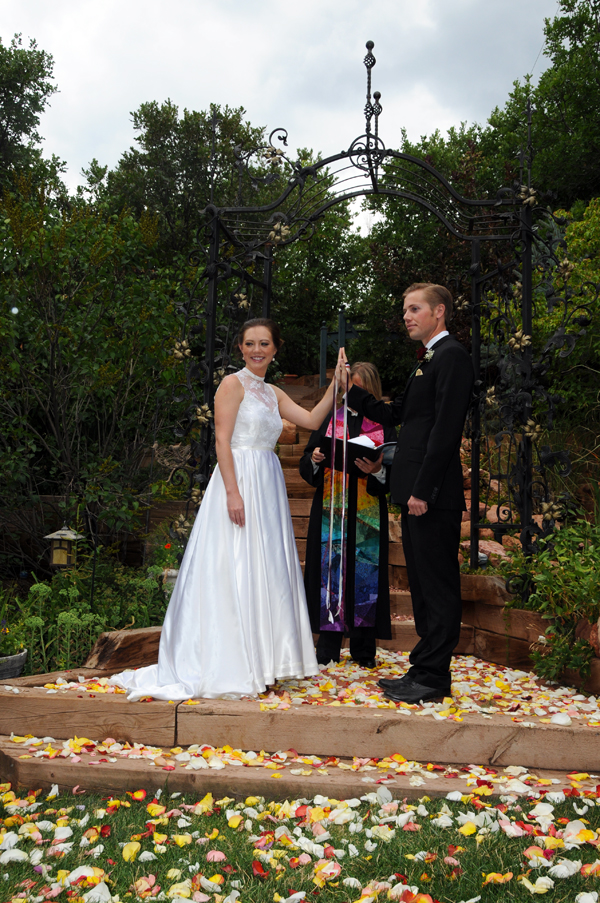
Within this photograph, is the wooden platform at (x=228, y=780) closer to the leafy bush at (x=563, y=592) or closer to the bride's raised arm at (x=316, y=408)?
the leafy bush at (x=563, y=592)

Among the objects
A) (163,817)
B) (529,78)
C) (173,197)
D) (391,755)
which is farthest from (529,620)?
(529,78)

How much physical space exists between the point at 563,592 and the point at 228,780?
7.23 feet

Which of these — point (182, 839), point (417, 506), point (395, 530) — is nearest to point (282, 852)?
point (182, 839)

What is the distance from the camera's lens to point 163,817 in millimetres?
2674

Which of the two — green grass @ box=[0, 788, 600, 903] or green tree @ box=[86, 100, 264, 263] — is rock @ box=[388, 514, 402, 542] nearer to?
green grass @ box=[0, 788, 600, 903]

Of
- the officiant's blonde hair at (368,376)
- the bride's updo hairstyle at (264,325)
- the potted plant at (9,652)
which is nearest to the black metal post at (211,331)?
the bride's updo hairstyle at (264,325)

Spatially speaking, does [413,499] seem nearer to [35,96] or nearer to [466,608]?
[466,608]

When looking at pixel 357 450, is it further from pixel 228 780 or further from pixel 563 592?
pixel 228 780

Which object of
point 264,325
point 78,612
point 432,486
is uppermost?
point 264,325

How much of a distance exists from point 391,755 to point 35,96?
48.3 ft

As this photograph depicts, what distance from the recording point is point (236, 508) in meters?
3.72

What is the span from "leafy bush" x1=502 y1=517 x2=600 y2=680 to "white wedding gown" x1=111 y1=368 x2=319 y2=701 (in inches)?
55.1

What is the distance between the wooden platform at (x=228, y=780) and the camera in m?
2.88

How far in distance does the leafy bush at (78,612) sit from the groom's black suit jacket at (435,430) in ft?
7.66
